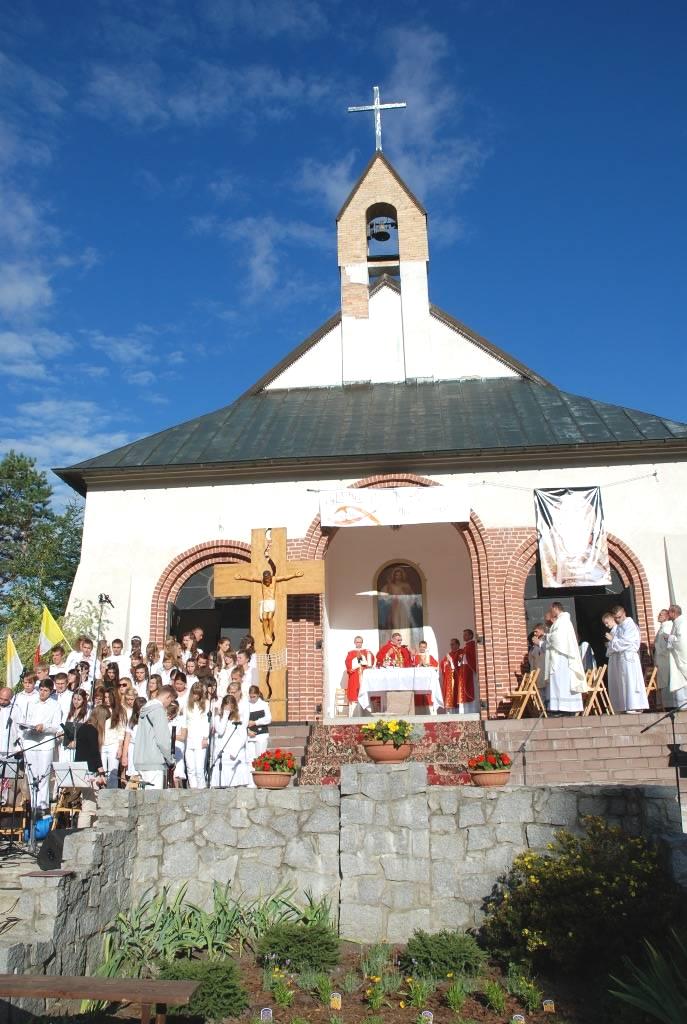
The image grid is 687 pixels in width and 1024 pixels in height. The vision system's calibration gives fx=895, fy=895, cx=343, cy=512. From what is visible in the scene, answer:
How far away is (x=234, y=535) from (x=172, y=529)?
1.14 metres

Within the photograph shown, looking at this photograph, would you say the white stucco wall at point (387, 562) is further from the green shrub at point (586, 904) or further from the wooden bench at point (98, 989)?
the wooden bench at point (98, 989)

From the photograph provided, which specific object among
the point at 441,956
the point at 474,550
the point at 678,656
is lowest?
the point at 441,956

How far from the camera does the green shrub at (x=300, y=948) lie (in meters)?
7.58

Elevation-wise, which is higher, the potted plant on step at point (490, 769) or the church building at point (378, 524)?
the church building at point (378, 524)

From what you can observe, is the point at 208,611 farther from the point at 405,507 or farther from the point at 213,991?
the point at 213,991

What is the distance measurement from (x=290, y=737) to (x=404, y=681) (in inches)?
84.6

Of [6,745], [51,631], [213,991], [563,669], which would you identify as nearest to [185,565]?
[51,631]

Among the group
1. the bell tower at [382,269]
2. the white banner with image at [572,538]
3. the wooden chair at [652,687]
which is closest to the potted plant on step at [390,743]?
the wooden chair at [652,687]

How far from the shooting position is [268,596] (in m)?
14.6

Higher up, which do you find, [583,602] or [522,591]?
[522,591]

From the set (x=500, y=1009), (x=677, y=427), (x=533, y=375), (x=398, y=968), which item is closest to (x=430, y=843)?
(x=398, y=968)

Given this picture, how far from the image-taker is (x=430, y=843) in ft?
27.2

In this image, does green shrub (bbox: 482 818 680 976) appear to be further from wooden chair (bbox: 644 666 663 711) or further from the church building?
the church building

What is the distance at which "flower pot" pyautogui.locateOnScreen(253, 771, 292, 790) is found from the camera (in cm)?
897
